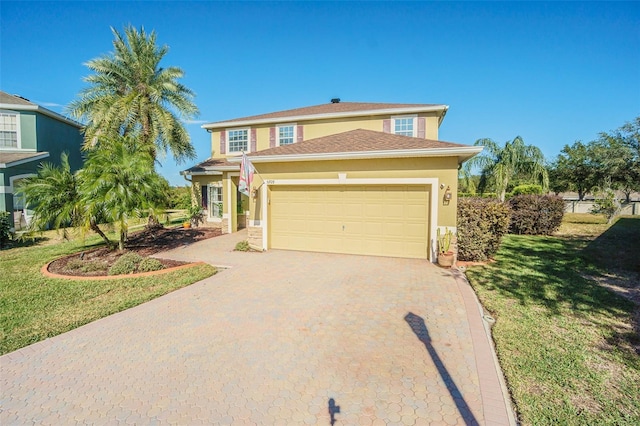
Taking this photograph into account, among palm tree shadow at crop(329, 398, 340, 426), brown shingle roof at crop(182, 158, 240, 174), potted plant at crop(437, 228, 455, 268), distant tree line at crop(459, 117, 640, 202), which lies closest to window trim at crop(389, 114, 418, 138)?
potted plant at crop(437, 228, 455, 268)

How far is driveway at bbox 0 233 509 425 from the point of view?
332cm

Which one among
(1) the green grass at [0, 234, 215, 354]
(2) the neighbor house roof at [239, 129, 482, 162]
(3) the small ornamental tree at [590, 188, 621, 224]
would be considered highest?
(2) the neighbor house roof at [239, 129, 482, 162]

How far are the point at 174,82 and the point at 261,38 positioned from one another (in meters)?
5.09

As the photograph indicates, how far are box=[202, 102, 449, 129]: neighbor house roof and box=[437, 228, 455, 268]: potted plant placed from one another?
942cm

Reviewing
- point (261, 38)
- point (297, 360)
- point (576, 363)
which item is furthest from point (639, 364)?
point (261, 38)

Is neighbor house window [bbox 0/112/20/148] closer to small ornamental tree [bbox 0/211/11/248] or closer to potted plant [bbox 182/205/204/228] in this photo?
small ornamental tree [bbox 0/211/11/248]

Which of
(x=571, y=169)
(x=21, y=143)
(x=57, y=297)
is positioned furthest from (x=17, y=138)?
(x=571, y=169)

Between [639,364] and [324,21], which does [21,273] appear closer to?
[639,364]

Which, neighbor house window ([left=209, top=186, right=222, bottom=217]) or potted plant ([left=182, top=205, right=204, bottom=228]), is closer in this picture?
potted plant ([left=182, top=205, right=204, bottom=228])

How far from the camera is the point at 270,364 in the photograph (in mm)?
4176

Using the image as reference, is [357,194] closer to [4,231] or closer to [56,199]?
[56,199]

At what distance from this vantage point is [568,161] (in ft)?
106

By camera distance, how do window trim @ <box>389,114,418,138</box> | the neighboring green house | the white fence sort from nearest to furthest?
the neighboring green house < window trim @ <box>389,114,418,138</box> < the white fence

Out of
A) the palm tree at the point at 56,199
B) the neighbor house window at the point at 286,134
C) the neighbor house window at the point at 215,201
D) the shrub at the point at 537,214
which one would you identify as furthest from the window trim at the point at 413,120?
the palm tree at the point at 56,199
